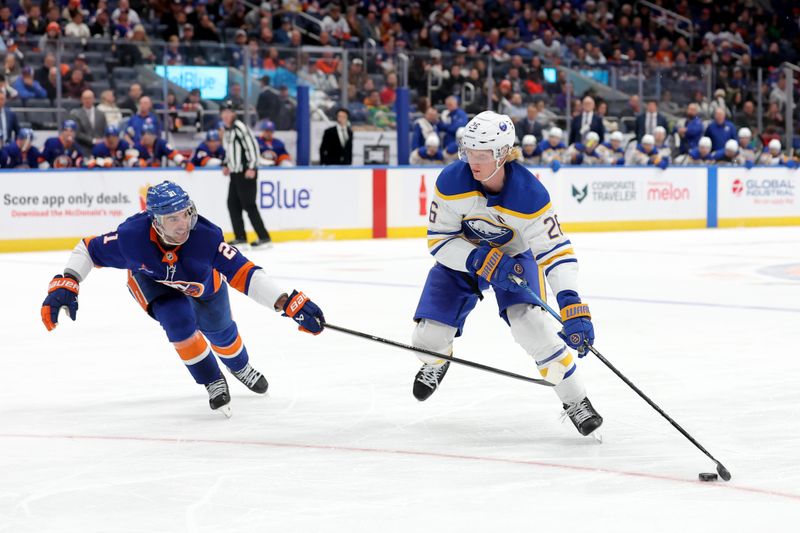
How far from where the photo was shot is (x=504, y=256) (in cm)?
472

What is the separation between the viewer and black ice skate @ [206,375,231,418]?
503cm

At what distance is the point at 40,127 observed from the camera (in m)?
14.2

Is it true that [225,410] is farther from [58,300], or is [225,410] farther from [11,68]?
[11,68]

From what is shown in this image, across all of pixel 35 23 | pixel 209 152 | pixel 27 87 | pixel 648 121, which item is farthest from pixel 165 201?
pixel 648 121

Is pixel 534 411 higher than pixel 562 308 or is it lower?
lower

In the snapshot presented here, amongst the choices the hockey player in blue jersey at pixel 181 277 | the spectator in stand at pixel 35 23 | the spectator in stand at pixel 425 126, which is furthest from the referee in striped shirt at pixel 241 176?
the hockey player in blue jersey at pixel 181 277

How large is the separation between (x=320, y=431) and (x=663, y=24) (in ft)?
70.2

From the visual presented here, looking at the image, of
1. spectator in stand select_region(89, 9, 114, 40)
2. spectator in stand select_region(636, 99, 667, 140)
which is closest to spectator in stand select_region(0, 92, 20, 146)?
spectator in stand select_region(89, 9, 114, 40)

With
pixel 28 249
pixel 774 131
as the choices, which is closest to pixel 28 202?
pixel 28 249

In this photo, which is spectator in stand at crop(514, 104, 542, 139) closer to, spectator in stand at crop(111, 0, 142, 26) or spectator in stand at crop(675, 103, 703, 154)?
spectator in stand at crop(675, 103, 703, 154)

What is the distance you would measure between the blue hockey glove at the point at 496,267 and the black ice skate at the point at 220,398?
44.1 inches

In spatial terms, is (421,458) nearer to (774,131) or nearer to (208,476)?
(208,476)

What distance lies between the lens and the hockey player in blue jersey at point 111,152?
13678mm

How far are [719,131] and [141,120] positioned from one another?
8302 mm
